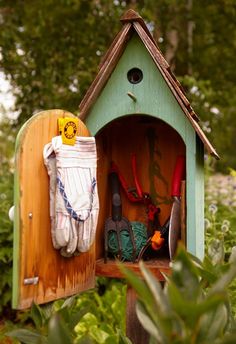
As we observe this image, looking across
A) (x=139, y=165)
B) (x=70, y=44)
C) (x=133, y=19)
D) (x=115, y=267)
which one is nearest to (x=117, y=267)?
(x=115, y=267)

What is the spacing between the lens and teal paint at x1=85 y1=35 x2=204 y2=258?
246cm

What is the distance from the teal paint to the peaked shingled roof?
3 cm

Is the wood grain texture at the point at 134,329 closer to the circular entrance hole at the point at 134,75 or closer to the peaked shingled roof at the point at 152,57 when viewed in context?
the peaked shingled roof at the point at 152,57

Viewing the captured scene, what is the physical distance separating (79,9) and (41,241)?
505cm

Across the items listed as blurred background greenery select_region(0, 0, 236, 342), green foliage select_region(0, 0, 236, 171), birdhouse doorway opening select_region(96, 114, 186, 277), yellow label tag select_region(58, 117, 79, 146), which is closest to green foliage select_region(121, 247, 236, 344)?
yellow label tag select_region(58, 117, 79, 146)

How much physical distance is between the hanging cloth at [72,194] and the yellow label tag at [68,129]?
0.02m

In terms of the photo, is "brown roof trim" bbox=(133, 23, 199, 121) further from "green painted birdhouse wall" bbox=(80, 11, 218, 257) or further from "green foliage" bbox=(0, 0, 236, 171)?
"green foliage" bbox=(0, 0, 236, 171)

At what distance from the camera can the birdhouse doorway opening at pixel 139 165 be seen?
2.89 m

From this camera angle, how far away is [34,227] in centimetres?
218

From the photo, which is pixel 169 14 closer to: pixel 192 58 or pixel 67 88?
pixel 192 58

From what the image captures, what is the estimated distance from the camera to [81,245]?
2369 mm

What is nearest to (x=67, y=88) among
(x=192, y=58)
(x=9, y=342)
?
(x=192, y=58)

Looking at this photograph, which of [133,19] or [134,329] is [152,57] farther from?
[134,329]

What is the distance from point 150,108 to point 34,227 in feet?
2.43
